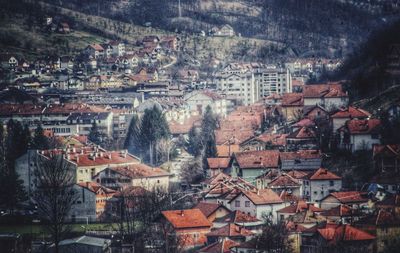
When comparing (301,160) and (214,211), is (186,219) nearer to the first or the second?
(214,211)

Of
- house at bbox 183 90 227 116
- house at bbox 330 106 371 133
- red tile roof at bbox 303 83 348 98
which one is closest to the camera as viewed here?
house at bbox 330 106 371 133

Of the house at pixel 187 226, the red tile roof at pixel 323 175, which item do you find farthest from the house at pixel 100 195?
the red tile roof at pixel 323 175

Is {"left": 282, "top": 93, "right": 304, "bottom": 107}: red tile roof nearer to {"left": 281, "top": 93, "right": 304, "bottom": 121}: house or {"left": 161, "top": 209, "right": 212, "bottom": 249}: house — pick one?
{"left": 281, "top": 93, "right": 304, "bottom": 121}: house

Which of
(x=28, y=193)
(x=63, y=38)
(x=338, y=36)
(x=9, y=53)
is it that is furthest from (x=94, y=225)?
(x=338, y=36)

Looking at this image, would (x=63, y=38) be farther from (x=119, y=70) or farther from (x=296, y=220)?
(x=296, y=220)

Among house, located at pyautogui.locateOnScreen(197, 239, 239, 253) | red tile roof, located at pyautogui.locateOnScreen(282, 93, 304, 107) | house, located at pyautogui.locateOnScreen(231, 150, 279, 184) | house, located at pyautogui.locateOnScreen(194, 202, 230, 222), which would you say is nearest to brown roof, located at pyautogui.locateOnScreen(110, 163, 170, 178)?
house, located at pyautogui.locateOnScreen(231, 150, 279, 184)
